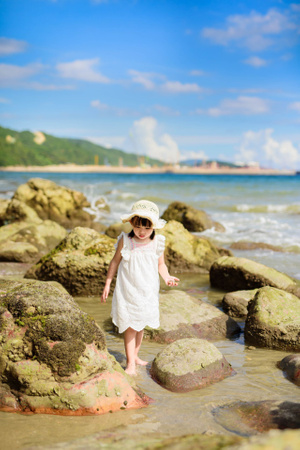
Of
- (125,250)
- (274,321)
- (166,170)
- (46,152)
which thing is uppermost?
(46,152)

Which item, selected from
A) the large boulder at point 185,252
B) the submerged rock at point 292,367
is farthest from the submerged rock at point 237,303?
the large boulder at point 185,252

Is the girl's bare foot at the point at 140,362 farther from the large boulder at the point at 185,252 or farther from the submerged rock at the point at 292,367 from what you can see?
the large boulder at the point at 185,252

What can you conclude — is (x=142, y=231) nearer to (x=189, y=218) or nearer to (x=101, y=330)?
(x=101, y=330)

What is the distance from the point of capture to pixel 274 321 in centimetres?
546

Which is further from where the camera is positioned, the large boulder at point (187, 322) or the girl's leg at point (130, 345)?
the large boulder at point (187, 322)

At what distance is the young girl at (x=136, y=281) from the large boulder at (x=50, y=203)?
45.4 feet

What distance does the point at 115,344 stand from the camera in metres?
5.40

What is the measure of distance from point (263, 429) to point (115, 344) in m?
2.55

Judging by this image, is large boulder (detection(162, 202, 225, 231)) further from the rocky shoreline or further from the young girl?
the young girl

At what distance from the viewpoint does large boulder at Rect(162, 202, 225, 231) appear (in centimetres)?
1548

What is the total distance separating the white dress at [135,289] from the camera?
4.51 metres

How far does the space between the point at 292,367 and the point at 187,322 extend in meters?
1.55

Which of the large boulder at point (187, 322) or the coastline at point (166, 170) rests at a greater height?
the coastline at point (166, 170)

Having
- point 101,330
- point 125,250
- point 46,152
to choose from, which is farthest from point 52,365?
point 46,152
